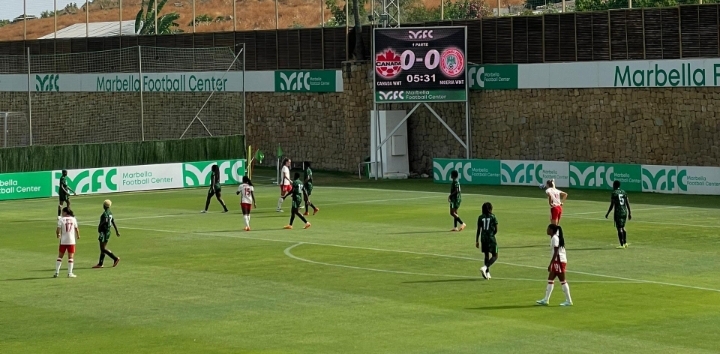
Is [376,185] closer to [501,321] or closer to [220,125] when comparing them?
[220,125]

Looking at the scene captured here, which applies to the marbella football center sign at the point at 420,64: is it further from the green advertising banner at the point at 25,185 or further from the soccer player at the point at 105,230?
the soccer player at the point at 105,230

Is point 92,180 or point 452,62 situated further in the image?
point 452,62

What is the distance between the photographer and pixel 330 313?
83.9 ft

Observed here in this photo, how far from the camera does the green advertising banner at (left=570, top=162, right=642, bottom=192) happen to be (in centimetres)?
5419

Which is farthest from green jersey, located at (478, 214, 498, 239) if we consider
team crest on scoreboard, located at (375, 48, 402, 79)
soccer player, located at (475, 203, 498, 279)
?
team crest on scoreboard, located at (375, 48, 402, 79)

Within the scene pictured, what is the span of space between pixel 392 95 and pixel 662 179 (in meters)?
15.3

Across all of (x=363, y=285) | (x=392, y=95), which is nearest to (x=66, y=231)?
(x=363, y=285)

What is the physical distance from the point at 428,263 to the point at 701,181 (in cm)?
2300

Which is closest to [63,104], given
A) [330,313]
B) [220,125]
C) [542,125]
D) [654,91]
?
[220,125]

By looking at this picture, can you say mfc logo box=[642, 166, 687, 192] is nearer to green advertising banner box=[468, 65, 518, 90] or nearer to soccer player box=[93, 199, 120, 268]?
green advertising banner box=[468, 65, 518, 90]

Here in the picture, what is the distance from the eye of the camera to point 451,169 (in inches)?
2443

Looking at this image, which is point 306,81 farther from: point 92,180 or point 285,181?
point 285,181

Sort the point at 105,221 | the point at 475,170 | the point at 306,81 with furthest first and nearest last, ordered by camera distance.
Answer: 1. the point at 306,81
2. the point at 475,170
3. the point at 105,221

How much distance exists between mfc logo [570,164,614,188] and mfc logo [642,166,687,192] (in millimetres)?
1605
